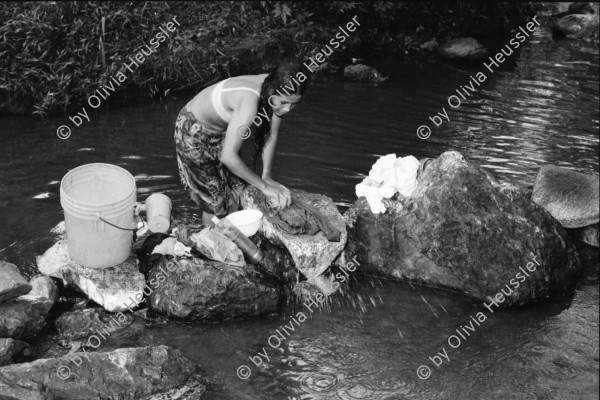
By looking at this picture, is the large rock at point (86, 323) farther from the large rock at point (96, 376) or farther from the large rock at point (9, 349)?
the large rock at point (96, 376)

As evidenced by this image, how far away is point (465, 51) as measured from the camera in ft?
43.3

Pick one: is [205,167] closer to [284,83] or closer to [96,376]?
[284,83]

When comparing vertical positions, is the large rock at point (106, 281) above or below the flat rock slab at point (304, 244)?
below

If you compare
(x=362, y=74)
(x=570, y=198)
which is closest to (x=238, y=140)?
(x=570, y=198)

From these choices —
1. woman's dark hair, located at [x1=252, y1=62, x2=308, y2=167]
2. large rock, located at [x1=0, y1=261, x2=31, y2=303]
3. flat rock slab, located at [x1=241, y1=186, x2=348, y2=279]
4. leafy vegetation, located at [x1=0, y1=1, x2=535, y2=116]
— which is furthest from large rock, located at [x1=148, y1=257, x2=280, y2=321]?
leafy vegetation, located at [x1=0, y1=1, x2=535, y2=116]

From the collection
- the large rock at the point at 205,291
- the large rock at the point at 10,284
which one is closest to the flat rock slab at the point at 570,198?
the large rock at the point at 205,291

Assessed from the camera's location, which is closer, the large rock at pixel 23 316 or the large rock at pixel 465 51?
the large rock at pixel 23 316

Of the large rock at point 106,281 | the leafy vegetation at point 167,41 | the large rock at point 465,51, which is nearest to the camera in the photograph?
the large rock at point 106,281

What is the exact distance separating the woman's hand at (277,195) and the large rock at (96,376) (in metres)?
1.70

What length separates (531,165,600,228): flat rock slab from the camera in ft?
23.4

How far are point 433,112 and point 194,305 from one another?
6209mm

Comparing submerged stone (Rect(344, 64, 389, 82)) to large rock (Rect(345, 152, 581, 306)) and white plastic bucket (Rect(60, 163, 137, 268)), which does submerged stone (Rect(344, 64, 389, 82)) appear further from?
white plastic bucket (Rect(60, 163, 137, 268))

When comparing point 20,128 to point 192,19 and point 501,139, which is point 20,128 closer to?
point 192,19

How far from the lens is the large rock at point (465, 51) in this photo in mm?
13203
